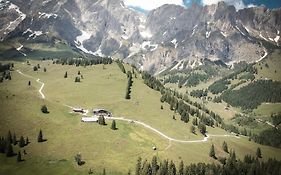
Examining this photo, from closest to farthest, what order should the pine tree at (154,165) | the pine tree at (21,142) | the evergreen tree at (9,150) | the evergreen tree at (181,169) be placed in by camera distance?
the pine tree at (154,165), the evergreen tree at (181,169), the evergreen tree at (9,150), the pine tree at (21,142)

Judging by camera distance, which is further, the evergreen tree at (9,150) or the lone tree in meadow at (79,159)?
the evergreen tree at (9,150)

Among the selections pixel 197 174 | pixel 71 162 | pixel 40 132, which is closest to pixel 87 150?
pixel 71 162

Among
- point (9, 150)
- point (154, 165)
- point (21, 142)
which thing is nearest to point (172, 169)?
point (154, 165)

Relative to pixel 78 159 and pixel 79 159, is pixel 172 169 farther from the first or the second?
pixel 78 159

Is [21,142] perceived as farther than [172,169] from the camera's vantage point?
Yes

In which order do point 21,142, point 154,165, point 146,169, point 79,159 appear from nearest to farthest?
point 146,169 → point 79,159 → point 154,165 → point 21,142

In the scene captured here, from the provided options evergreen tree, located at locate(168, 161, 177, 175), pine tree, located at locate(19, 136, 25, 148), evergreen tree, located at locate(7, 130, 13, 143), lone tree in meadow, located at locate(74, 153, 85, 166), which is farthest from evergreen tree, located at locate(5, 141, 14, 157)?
evergreen tree, located at locate(168, 161, 177, 175)

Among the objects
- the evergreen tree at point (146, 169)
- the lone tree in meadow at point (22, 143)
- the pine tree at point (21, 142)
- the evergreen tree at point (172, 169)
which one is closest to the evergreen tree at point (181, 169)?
the evergreen tree at point (172, 169)

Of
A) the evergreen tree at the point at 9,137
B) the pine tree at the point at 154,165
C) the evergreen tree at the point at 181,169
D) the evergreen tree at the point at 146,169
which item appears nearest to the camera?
the evergreen tree at the point at 146,169

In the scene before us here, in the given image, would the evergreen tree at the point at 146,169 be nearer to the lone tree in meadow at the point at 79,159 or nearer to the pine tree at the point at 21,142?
the lone tree in meadow at the point at 79,159

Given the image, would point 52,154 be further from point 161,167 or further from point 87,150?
point 161,167

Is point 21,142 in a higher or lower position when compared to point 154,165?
higher
